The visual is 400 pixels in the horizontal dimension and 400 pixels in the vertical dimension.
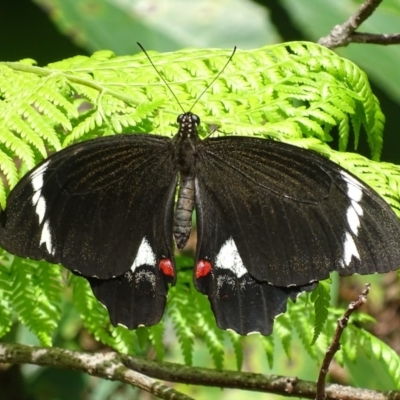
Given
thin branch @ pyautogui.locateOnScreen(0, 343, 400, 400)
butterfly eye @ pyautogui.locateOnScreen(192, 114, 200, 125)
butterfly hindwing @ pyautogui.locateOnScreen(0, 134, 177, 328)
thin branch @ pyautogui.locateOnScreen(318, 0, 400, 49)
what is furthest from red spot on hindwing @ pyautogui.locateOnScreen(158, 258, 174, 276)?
thin branch @ pyautogui.locateOnScreen(318, 0, 400, 49)

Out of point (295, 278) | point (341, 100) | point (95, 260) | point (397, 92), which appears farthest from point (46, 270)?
point (397, 92)

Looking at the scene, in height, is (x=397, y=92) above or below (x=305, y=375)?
above

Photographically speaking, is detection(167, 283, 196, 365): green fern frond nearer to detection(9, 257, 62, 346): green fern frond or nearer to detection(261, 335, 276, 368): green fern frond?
detection(261, 335, 276, 368): green fern frond

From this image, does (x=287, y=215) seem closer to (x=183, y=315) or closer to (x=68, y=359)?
(x=183, y=315)

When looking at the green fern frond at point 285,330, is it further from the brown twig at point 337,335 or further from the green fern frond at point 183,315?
the brown twig at point 337,335

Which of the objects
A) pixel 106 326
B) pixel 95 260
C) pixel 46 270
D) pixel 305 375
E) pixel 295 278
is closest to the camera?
pixel 295 278

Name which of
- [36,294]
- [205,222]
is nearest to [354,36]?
[205,222]

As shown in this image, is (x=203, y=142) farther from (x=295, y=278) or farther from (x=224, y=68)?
(x=295, y=278)
